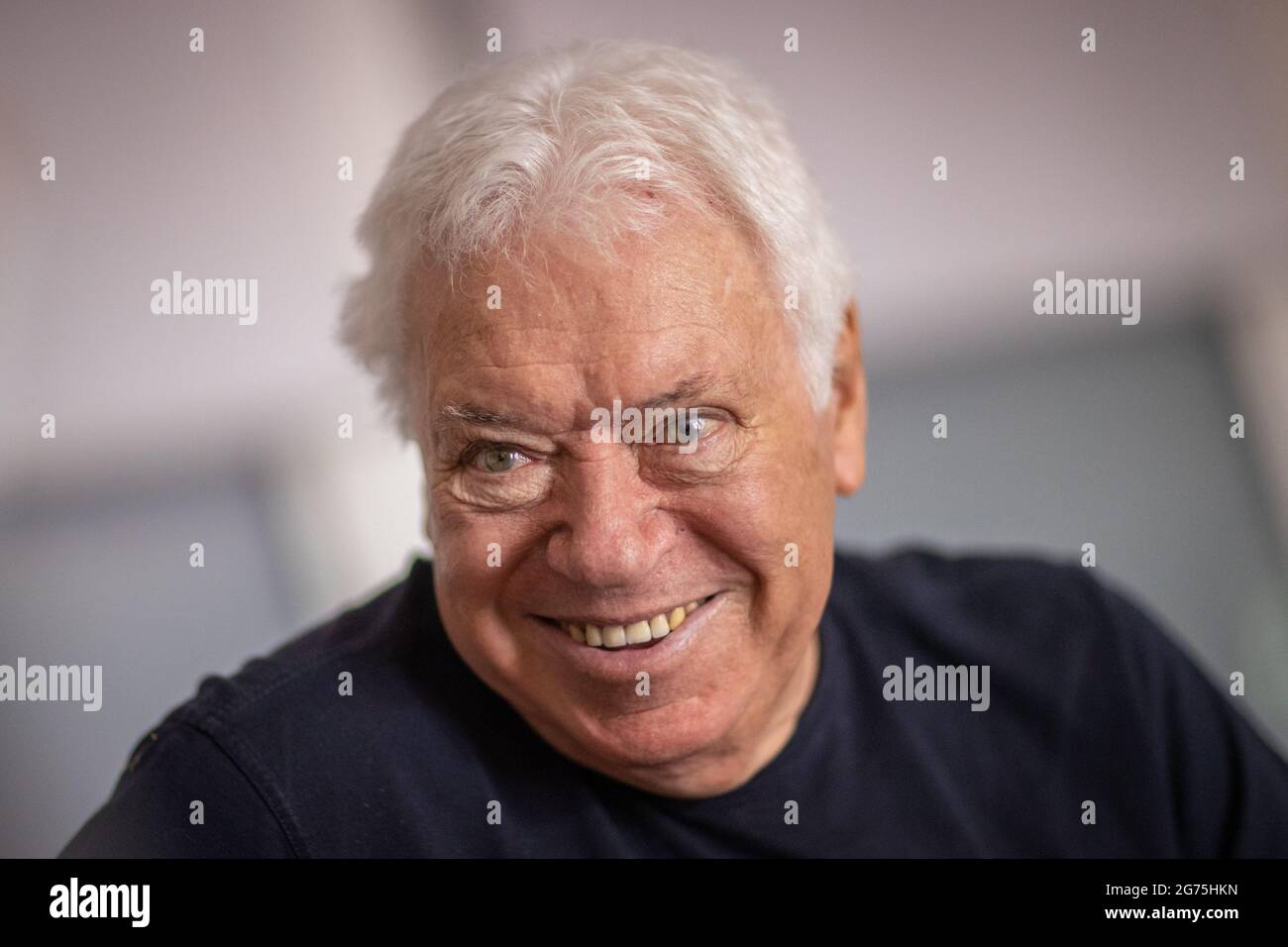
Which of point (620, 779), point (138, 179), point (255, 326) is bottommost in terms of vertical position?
point (620, 779)

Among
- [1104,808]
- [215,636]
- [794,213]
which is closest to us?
[794,213]

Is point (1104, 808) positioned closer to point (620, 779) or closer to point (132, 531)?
point (620, 779)

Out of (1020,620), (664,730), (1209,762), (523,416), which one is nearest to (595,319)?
(523,416)

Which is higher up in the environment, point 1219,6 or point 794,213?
point 1219,6

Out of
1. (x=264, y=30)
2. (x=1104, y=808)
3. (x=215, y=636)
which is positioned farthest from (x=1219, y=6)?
(x=215, y=636)

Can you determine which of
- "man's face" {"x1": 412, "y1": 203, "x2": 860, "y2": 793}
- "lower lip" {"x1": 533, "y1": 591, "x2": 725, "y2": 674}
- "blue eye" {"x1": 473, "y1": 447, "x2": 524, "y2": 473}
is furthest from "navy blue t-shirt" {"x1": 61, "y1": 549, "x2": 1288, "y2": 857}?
"blue eye" {"x1": 473, "y1": 447, "x2": 524, "y2": 473}

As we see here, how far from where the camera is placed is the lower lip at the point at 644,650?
123 cm

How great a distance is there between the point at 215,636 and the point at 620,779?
1141mm

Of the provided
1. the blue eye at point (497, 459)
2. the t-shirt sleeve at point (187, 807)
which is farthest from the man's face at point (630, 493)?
the t-shirt sleeve at point (187, 807)

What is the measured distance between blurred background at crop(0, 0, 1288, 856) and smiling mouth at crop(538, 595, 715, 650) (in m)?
0.86

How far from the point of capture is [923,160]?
2137 millimetres

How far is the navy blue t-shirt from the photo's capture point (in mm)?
1277
